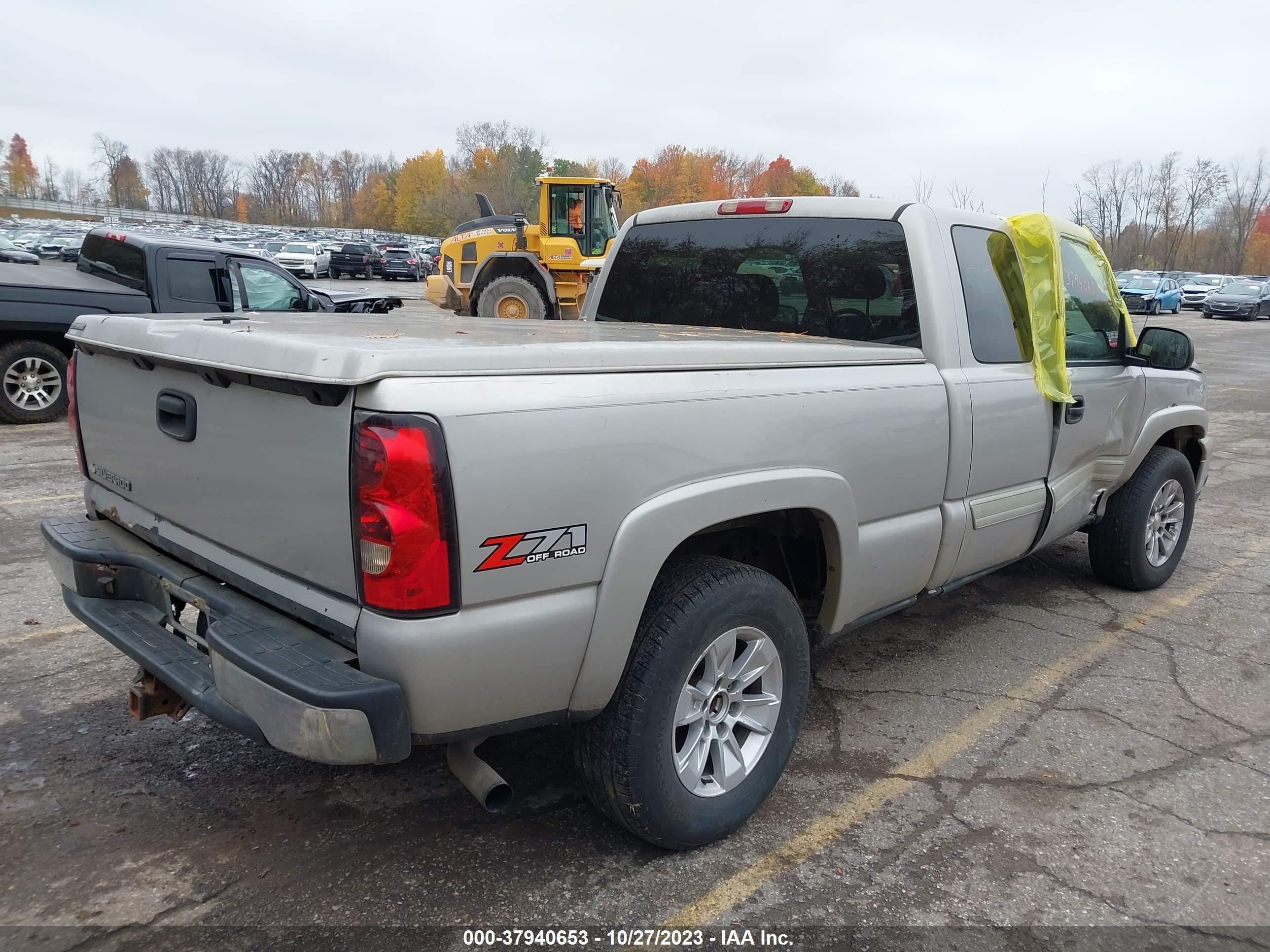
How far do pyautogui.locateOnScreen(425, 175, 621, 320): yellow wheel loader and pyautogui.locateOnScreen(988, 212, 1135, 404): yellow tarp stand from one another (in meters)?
14.6

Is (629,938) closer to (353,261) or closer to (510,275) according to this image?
(510,275)

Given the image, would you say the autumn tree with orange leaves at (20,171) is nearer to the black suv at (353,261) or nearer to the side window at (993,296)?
the black suv at (353,261)

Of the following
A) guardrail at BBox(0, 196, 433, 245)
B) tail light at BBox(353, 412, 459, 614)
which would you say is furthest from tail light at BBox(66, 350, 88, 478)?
guardrail at BBox(0, 196, 433, 245)

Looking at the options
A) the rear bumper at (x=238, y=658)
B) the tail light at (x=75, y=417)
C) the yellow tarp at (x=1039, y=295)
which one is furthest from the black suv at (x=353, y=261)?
the rear bumper at (x=238, y=658)

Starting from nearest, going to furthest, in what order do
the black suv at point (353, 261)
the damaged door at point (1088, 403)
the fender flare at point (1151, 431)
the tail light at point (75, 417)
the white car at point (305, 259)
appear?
the tail light at point (75, 417)
the damaged door at point (1088, 403)
the fender flare at point (1151, 431)
the white car at point (305, 259)
the black suv at point (353, 261)

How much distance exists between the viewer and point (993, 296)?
3.86 m

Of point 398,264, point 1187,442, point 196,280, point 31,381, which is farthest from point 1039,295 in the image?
point 398,264

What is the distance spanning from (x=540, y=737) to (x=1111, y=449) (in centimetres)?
315

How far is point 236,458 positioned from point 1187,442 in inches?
209

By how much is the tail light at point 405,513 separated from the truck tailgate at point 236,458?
0.22 ft

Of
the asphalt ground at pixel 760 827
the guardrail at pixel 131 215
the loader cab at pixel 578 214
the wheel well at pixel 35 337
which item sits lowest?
the asphalt ground at pixel 760 827

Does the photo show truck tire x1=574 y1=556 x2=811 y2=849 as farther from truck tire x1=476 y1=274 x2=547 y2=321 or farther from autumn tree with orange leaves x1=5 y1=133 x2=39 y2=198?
autumn tree with orange leaves x1=5 y1=133 x2=39 y2=198

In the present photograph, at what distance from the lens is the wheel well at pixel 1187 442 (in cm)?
520

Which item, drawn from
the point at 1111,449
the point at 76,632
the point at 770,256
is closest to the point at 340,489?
the point at 770,256
